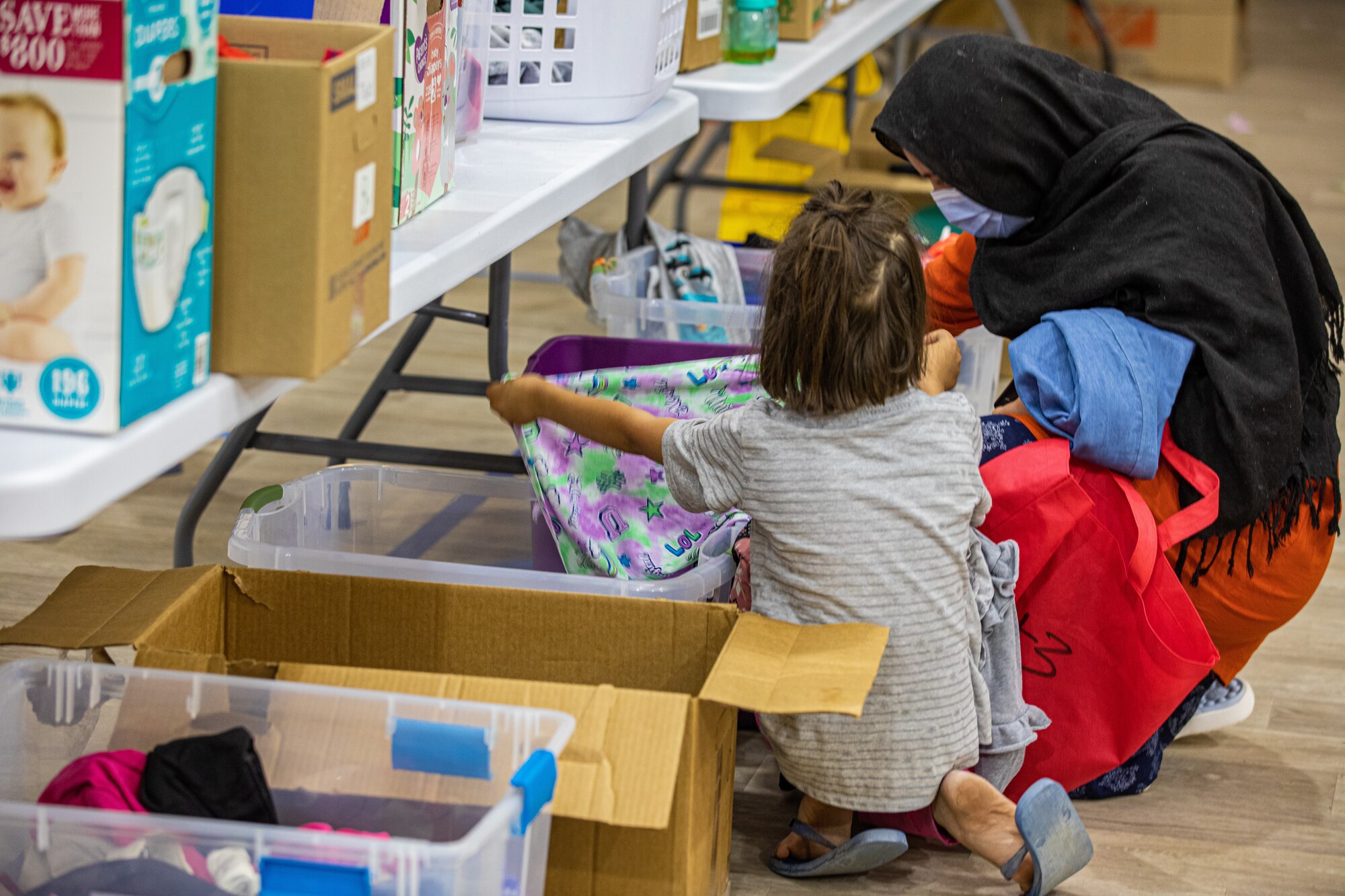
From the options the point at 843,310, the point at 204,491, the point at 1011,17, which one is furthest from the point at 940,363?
the point at 1011,17

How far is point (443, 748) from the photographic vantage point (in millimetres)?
1231

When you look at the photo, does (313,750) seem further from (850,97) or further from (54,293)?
(850,97)

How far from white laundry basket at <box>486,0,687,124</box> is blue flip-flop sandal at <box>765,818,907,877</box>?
945mm

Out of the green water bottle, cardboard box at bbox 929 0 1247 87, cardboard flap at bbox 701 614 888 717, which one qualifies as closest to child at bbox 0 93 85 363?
cardboard flap at bbox 701 614 888 717

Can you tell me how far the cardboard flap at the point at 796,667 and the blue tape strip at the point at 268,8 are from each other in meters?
0.72

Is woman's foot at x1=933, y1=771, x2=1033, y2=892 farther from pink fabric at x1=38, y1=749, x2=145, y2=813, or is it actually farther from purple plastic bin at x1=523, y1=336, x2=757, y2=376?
pink fabric at x1=38, y1=749, x2=145, y2=813

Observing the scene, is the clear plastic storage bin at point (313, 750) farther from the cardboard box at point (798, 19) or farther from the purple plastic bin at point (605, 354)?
the cardboard box at point (798, 19)

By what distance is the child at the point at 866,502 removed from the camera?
58.7 inches

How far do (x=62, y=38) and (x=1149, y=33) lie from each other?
6.83m

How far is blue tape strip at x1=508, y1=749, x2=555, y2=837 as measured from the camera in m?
1.12

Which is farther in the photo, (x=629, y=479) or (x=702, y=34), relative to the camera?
(x=702, y=34)

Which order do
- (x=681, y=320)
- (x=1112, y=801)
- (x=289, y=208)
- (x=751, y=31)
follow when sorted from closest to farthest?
(x=289, y=208)
(x=1112, y=801)
(x=681, y=320)
(x=751, y=31)

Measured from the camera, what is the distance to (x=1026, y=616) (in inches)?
68.6

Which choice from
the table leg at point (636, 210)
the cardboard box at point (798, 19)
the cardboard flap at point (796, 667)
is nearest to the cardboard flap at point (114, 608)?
the cardboard flap at point (796, 667)
